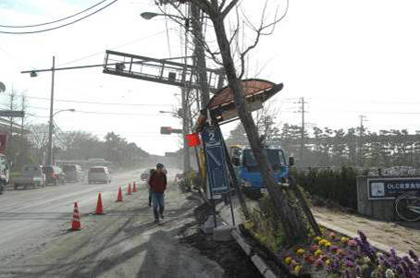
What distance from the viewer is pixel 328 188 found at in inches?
742

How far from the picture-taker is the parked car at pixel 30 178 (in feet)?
129

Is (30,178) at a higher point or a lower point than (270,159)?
lower

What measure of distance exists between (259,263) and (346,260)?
1.83m

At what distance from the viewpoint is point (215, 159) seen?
1162 cm

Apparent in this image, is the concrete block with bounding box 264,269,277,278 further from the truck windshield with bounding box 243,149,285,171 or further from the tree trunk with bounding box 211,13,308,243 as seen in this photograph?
the truck windshield with bounding box 243,149,285,171

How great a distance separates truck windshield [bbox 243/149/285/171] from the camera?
71.6ft

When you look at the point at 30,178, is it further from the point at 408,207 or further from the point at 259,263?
the point at 259,263

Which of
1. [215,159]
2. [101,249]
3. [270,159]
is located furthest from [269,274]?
[270,159]

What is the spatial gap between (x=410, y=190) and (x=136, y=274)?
33.1 feet

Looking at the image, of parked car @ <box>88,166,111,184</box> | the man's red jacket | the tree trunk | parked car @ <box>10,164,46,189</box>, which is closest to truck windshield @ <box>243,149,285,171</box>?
the man's red jacket

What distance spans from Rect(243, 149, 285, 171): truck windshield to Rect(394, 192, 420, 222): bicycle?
8.08m

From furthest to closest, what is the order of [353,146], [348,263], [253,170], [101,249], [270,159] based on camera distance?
1. [353,146]
2. [270,159]
3. [253,170]
4. [101,249]
5. [348,263]

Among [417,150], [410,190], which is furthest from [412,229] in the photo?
[417,150]

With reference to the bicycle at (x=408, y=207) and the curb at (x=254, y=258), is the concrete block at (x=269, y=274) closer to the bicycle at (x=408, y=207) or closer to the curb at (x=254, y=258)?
the curb at (x=254, y=258)
